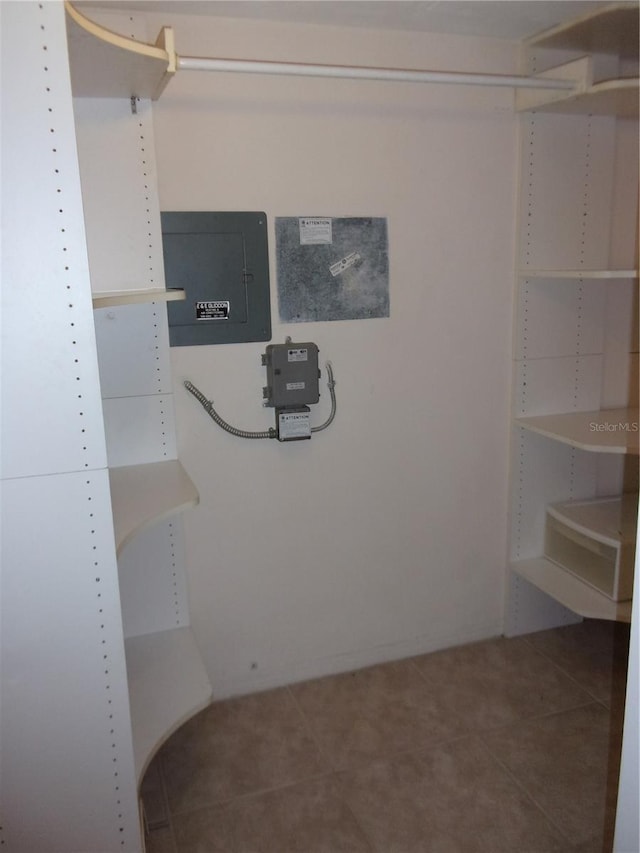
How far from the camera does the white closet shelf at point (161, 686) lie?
1834mm

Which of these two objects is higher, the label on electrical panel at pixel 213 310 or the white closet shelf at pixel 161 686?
the label on electrical panel at pixel 213 310

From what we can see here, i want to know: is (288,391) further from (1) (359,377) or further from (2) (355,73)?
(2) (355,73)

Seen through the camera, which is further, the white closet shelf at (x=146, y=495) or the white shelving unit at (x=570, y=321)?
the white shelving unit at (x=570, y=321)

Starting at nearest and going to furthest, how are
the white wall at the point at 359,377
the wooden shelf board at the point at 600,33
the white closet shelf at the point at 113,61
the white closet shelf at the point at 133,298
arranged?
the white closet shelf at the point at 113,61 < the white closet shelf at the point at 133,298 < the wooden shelf board at the point at 600,33 < the white wall at the point at 359,377

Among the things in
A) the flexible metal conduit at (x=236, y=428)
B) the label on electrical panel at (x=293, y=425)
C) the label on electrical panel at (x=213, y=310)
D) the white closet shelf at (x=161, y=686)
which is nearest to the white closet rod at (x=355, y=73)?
the label on electrical panel at (x=213, y=310)

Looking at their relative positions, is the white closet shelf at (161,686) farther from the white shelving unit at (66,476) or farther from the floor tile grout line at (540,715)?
the floor tile grout line at (540,715)

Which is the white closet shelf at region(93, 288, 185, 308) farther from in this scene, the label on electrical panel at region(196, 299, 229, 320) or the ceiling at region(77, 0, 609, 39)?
the ceiling at region(77, 0, 609, 39)

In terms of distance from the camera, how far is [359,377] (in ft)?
7.95

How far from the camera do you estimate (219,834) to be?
189cm

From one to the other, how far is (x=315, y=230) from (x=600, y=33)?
3.67 ft

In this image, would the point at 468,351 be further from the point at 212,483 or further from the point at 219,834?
the point at 219,834

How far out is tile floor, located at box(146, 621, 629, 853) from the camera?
74.3 inches

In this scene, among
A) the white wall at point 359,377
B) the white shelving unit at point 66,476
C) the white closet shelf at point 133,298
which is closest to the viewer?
the white shelving unit at point 66,476

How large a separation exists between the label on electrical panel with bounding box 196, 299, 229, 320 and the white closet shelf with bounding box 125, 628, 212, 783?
1048 mm
